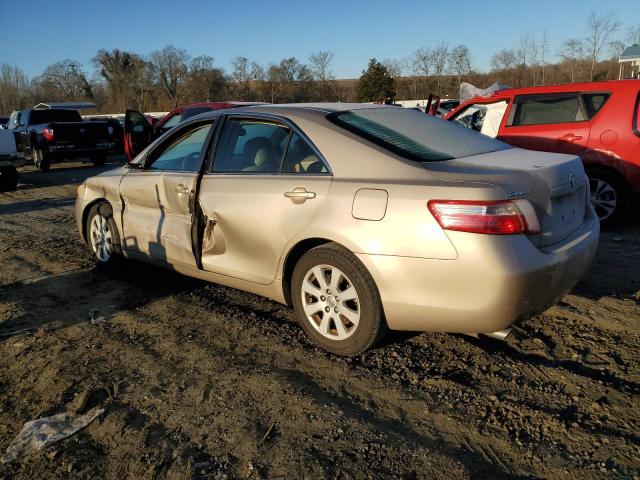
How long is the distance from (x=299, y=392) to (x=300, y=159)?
1542mm

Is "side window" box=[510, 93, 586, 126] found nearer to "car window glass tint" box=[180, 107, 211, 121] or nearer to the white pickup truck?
"car window glass tint" box=[180, 107, 211, 121]

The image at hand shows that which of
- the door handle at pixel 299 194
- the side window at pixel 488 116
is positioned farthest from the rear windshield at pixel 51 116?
the door handle at pixel 299 194

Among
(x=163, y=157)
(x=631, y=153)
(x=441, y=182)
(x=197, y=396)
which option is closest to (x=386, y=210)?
(x=441, y=182)

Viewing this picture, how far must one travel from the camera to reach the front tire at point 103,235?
5191mm

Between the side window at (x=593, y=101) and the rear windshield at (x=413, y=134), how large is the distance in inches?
130

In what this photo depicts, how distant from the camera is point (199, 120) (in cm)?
448

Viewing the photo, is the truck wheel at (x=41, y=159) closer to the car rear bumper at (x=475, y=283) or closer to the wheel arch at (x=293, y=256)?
the wheel arch at (x=293, y=256)

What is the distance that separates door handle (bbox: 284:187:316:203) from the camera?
344cm

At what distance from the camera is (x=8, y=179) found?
12195 millimetres

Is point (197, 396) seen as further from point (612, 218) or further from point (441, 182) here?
point (612, 218)

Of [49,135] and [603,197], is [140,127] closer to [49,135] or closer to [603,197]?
[49,135]

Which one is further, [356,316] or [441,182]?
[356,316]

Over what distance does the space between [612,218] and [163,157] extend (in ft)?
17.3

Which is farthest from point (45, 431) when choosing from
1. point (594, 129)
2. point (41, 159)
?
point (41, 159)
